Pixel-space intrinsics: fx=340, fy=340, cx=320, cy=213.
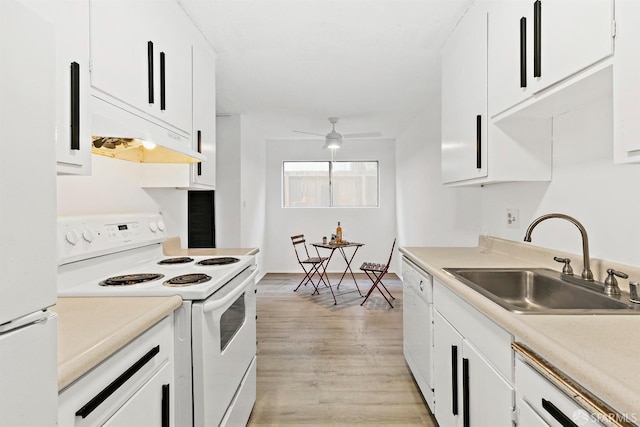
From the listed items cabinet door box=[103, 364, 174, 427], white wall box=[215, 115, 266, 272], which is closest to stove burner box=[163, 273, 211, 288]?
cabinet door box=[103, 364, 174, 427]

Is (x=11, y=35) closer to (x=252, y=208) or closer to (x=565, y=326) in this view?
(x=565, y=326)

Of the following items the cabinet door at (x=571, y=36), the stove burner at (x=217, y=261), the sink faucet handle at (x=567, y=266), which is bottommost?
the stove burner at (x=217, y=261)

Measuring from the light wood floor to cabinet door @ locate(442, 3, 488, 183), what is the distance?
1.50 metres

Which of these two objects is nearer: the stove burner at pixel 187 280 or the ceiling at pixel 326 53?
the stove burner at pixel 187 280

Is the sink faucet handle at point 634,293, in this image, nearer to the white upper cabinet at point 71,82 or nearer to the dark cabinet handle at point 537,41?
the dark cabinet handle at point 537,41

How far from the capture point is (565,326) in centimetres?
93

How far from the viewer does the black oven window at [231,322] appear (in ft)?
5.00

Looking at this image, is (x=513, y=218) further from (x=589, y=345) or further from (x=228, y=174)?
(x=228, y=174)

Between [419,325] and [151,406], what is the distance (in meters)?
1.62

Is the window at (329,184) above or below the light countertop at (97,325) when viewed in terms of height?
above

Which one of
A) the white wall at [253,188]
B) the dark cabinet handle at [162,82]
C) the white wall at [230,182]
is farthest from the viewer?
the white wall at [253,188]

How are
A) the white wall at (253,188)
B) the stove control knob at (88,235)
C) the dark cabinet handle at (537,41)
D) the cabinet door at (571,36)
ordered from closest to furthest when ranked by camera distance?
the cabinet door at (571,36)
the dark cabinet handle at (537,41)
the stove control knob at (88,235)
the white wall at (253,188)

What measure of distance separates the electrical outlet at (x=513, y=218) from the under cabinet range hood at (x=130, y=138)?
1.97m

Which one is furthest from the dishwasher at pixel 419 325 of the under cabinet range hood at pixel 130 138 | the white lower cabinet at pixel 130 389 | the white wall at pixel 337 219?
the white wall at pixel 337 219
